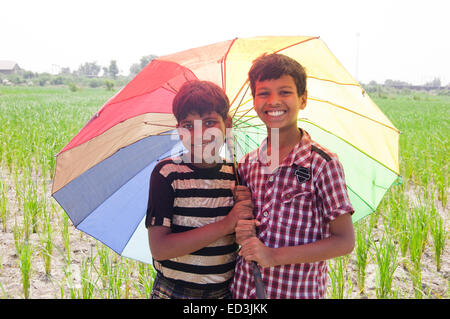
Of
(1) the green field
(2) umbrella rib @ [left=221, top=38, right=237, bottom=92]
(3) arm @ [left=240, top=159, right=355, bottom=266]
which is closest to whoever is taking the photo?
(3) arm @ [left=240, top=159, right=355, bottom=266]

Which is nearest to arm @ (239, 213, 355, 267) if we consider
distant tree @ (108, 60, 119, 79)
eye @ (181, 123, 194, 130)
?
eye @ (181, 123, 194, 130)

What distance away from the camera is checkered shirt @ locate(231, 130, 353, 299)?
99cm

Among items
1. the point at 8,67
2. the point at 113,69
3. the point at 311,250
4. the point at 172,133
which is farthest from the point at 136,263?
the point at 113,69

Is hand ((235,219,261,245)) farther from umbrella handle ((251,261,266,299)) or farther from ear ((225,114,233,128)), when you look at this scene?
ear ((225,114,233,128))

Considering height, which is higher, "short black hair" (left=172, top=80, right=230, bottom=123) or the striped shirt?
"short black hair" (left=172, top=80, right=230, bottom=123)

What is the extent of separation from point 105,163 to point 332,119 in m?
0.80

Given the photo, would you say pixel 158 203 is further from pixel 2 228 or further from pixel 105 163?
pixel 2 228

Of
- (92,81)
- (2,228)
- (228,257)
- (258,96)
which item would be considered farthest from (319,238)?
(92,81)

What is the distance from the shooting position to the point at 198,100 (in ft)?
3.41

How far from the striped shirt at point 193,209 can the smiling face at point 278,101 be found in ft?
0.69

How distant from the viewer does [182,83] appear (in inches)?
43.5

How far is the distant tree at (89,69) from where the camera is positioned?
106 meters

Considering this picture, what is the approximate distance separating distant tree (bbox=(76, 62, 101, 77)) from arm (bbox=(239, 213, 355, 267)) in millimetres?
113928

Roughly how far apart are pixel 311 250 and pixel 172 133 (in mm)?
599
